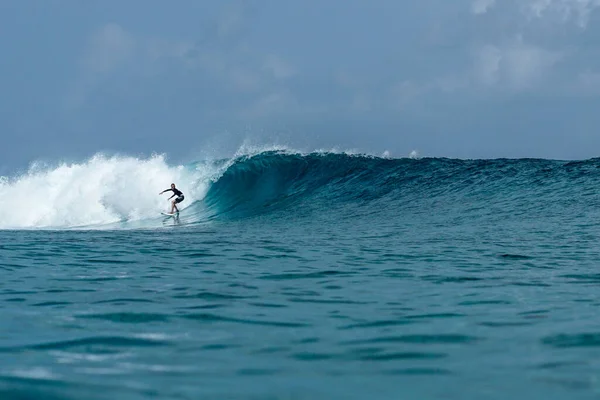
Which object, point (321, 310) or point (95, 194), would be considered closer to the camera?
point (321, 310)

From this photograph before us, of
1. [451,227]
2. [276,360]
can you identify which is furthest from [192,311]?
[451,227]

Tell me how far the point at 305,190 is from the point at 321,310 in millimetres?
16566

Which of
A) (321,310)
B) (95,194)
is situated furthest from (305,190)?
(321,310)

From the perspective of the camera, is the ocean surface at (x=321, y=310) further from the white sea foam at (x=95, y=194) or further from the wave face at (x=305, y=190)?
the white sea foam at (x=95, y=194)

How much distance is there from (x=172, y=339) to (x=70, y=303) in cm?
175

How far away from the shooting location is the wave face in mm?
16625

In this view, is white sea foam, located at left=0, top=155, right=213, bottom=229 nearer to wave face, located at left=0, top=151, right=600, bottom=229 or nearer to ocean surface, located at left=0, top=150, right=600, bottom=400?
wave face, located at left=0, top=151, right=600, bottom=229

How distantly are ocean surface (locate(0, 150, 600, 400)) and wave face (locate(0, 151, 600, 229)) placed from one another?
0.79 m

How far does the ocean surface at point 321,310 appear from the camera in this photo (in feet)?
12.0

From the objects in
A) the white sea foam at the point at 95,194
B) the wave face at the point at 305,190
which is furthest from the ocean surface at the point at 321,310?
the white sea foam at the point at 95,194

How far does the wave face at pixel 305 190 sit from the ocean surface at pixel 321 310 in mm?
794

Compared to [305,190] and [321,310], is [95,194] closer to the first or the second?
[305,190]

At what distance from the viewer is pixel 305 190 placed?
2212cm

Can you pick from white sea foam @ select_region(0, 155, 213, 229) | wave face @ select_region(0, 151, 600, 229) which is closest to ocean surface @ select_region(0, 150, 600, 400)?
wave face @ select_region(0, 151, 600, 229)
